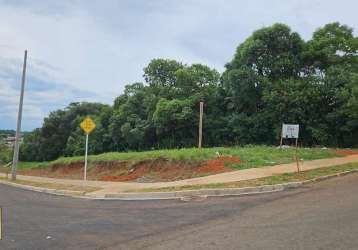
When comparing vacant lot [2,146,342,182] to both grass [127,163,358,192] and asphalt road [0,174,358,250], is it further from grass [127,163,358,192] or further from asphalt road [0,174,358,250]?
asphalt road [0,174,358,250]

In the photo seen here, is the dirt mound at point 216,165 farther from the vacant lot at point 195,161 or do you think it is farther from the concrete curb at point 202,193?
the concrete curb at point 202,193

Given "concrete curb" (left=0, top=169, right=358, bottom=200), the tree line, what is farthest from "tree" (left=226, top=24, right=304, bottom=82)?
"concrete curb" (left=0, top=169, right=358, bottom=200)

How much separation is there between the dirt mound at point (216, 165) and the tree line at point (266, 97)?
582 inches

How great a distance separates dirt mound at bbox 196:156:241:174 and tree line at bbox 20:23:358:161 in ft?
48.5

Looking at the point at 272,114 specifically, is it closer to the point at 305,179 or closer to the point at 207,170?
the point at 207,170

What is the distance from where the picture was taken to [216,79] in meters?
57.5

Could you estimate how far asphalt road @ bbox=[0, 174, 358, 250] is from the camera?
27.7 feet

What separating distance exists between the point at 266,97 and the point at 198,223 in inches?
1313

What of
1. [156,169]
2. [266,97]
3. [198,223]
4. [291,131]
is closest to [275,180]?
[291,131]

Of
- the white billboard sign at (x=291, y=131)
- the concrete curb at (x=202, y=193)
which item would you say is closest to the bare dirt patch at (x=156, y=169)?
the white billboard sign at (x=291, y=131)

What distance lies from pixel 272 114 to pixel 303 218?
111 ft

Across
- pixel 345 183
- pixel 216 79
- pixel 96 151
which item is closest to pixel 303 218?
pixel 345 183

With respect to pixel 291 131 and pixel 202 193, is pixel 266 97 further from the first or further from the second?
pixel 202 193

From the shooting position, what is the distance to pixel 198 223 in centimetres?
1044
